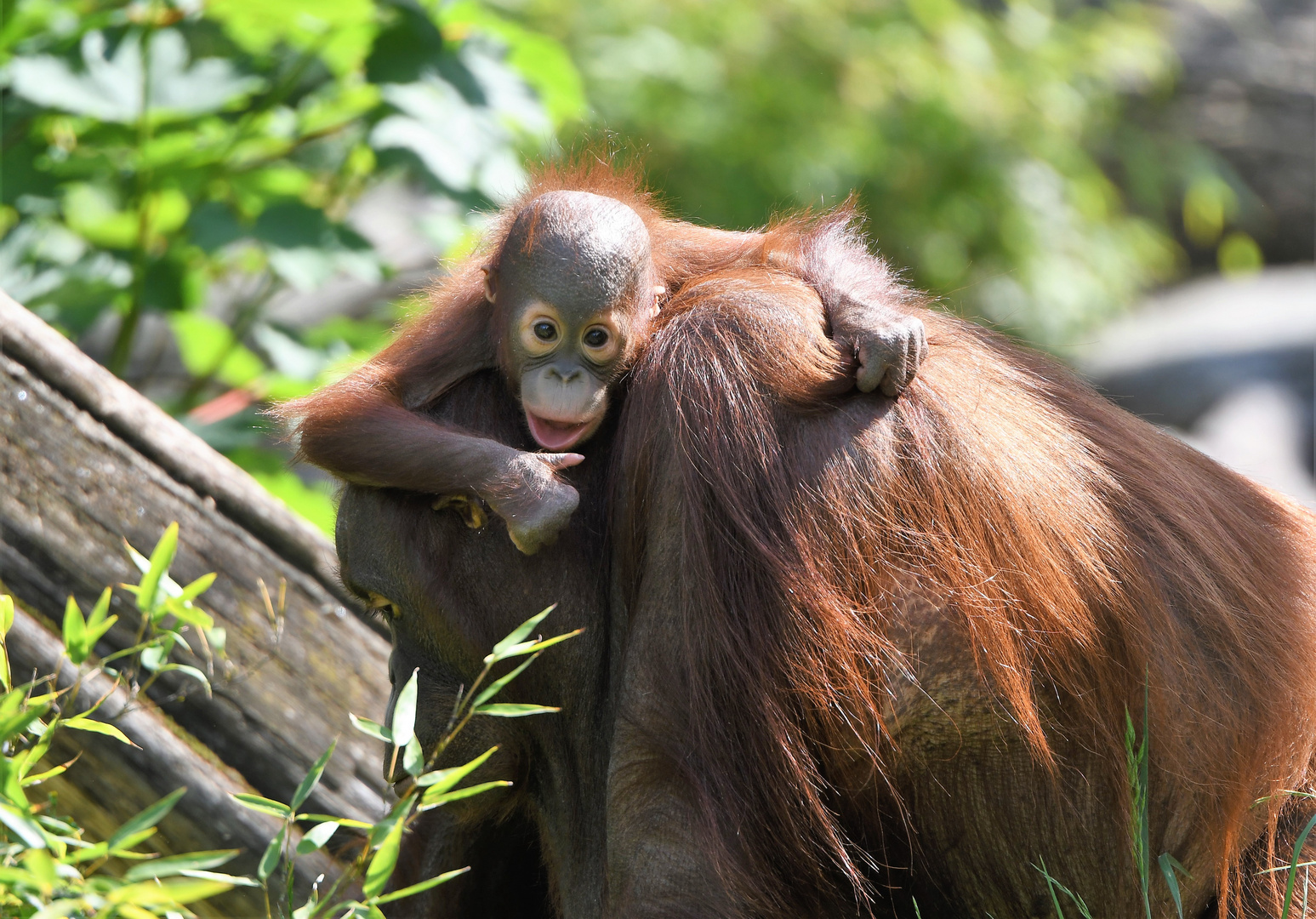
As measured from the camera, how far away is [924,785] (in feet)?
6.79

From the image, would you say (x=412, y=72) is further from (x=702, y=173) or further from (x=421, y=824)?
(x=702, y=173)

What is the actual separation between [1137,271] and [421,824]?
27.2 feet

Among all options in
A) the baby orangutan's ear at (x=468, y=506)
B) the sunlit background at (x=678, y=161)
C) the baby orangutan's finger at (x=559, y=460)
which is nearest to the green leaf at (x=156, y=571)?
the baby orangutan's ear at (x=468, y=506)

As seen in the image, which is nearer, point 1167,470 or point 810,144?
point 1167,470

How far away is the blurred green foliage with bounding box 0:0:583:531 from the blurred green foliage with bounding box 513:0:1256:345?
391 centimetres

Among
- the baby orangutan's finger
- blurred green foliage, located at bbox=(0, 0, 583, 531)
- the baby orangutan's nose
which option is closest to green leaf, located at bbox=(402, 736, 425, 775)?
the baby orangutan's finger

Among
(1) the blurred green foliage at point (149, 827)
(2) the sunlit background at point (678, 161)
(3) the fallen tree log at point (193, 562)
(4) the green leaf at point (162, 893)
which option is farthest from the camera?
(2) the sunlit background at point (678, 161)

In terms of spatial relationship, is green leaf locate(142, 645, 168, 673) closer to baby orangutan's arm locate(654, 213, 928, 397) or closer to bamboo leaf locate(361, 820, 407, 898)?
bamboo leaf locate(361, 820, 407, 898)

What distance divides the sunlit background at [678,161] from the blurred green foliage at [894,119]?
22mm

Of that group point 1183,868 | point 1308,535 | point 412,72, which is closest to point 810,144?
point 412,72

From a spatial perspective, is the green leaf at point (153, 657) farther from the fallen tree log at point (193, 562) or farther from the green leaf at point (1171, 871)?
the green leaf at point (1171, 871)

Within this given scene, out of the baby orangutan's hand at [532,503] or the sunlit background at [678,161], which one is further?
the sunlit background at [678,161]

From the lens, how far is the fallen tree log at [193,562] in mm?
2566

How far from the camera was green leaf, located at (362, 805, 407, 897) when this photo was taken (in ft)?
4.81
